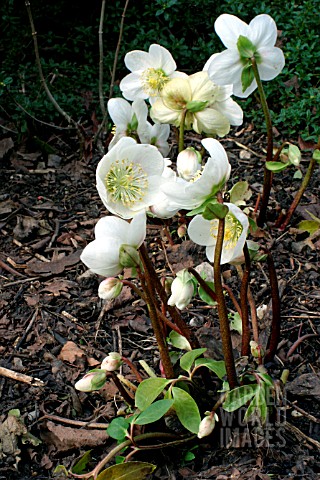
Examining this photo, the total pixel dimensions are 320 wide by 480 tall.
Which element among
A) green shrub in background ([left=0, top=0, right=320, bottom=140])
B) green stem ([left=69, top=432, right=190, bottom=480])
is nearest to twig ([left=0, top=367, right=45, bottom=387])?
green stem ([left=69, top=432, right=190, bottom=480])

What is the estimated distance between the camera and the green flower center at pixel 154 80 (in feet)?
6.28

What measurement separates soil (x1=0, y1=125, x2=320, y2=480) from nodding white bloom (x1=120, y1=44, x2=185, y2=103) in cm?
42

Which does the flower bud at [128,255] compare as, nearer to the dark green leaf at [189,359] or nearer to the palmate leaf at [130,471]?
the dark green leaf at [189,359]

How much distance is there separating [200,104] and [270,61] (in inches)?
10.3

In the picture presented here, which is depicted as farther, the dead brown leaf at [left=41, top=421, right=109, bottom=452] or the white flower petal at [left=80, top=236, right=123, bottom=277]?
the dead brown leaf at [left=41, top=421, right=109, bottom=452]

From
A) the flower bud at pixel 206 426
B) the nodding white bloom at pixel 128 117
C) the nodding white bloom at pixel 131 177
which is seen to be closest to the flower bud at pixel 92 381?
the flower bud at pixel 206 426

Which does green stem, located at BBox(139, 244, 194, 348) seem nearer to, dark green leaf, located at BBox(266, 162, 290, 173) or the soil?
the soil

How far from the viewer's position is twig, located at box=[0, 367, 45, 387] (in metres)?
1.74

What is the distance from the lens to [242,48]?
173 cm

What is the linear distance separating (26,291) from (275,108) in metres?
1.36

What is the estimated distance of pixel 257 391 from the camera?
1.41m

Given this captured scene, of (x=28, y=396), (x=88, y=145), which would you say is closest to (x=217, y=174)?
(x=28, y=396)

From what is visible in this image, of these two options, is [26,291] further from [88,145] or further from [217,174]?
[217,174]

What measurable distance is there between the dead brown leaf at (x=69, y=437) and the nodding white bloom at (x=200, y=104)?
0.77 meters
